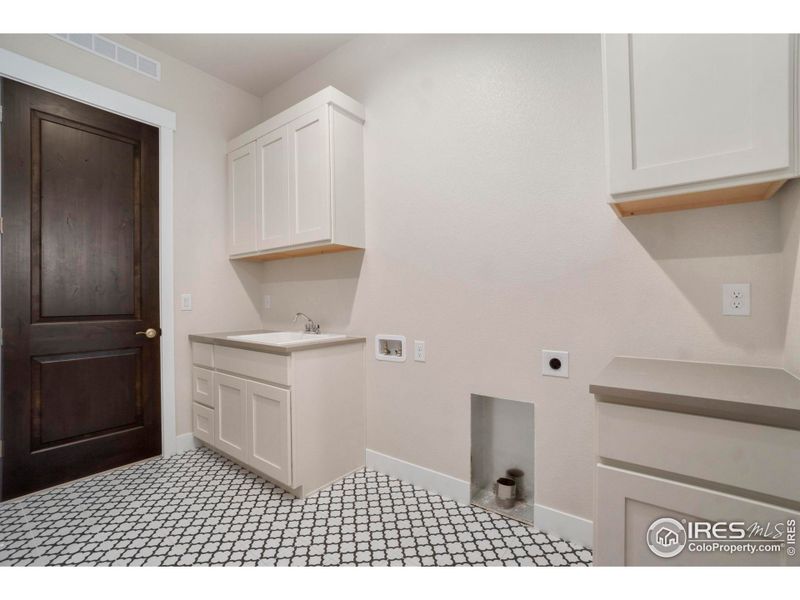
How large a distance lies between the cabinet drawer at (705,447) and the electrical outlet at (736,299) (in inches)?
24.3

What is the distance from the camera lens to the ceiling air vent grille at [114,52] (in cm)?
219

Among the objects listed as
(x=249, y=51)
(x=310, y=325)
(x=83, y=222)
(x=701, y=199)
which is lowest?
(x=310, y=325)

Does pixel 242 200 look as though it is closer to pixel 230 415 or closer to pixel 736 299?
pixel 230 415

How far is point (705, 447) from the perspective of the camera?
91 cm

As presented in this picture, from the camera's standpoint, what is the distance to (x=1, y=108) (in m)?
1.96

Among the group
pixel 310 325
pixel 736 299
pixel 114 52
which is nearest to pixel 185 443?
pixel 310 325

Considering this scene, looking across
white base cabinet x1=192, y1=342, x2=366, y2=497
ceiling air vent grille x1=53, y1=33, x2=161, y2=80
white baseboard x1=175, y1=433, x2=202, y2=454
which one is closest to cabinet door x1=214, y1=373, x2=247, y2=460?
white base cabinet x1=192, y1=342, x2=366, y2=497

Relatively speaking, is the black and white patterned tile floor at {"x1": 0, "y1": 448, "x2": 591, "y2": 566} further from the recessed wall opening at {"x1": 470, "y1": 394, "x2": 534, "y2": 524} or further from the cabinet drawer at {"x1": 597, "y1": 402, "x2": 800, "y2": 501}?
the cabinet drawer at {"x1": 597, "y1": 402, "x2": 800, "y2": 501}

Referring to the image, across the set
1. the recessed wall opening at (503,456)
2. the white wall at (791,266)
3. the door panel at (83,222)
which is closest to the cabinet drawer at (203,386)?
the door panel at (83,222)

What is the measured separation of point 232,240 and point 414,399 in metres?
1.83

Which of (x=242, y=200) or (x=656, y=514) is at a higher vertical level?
(x=242, y=200)

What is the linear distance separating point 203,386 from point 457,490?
1796 mm

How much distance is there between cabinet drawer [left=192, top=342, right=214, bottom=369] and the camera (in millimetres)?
2495

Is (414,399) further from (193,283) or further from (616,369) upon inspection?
(193,283)
